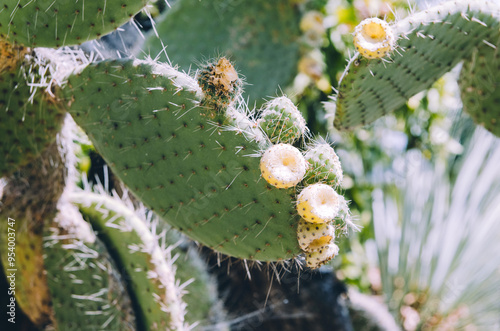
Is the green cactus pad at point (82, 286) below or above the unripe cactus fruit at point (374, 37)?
below

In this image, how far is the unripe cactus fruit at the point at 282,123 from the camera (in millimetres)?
867

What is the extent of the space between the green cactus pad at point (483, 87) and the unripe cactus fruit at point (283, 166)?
78cm

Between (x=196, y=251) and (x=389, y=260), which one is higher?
(x=196, y=251)

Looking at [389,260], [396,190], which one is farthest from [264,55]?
[389,260]

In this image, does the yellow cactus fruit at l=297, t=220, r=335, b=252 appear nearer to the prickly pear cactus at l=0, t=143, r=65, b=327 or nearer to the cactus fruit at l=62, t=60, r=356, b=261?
the cactus fruit at l=62, t=60, r=356, b=261

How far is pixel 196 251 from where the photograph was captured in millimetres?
1650

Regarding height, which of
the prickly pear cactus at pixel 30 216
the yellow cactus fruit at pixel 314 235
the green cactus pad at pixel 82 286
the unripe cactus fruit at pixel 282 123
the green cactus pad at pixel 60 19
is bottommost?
the green cactus pad at pixel 82 286

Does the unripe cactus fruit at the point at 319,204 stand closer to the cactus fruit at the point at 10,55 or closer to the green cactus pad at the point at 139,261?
the green cactus pad at the point at 139,261

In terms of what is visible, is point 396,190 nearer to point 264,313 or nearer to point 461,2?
point 264,313

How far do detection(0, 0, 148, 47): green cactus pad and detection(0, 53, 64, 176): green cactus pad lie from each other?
148 mm

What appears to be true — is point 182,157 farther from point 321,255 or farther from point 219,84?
point 321,255

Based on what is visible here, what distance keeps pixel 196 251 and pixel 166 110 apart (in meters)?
0.83

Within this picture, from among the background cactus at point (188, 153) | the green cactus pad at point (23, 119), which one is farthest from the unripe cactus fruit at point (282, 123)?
the green cactus pad at point (23, 119)

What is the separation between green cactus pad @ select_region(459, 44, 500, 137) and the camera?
131 centimetres
